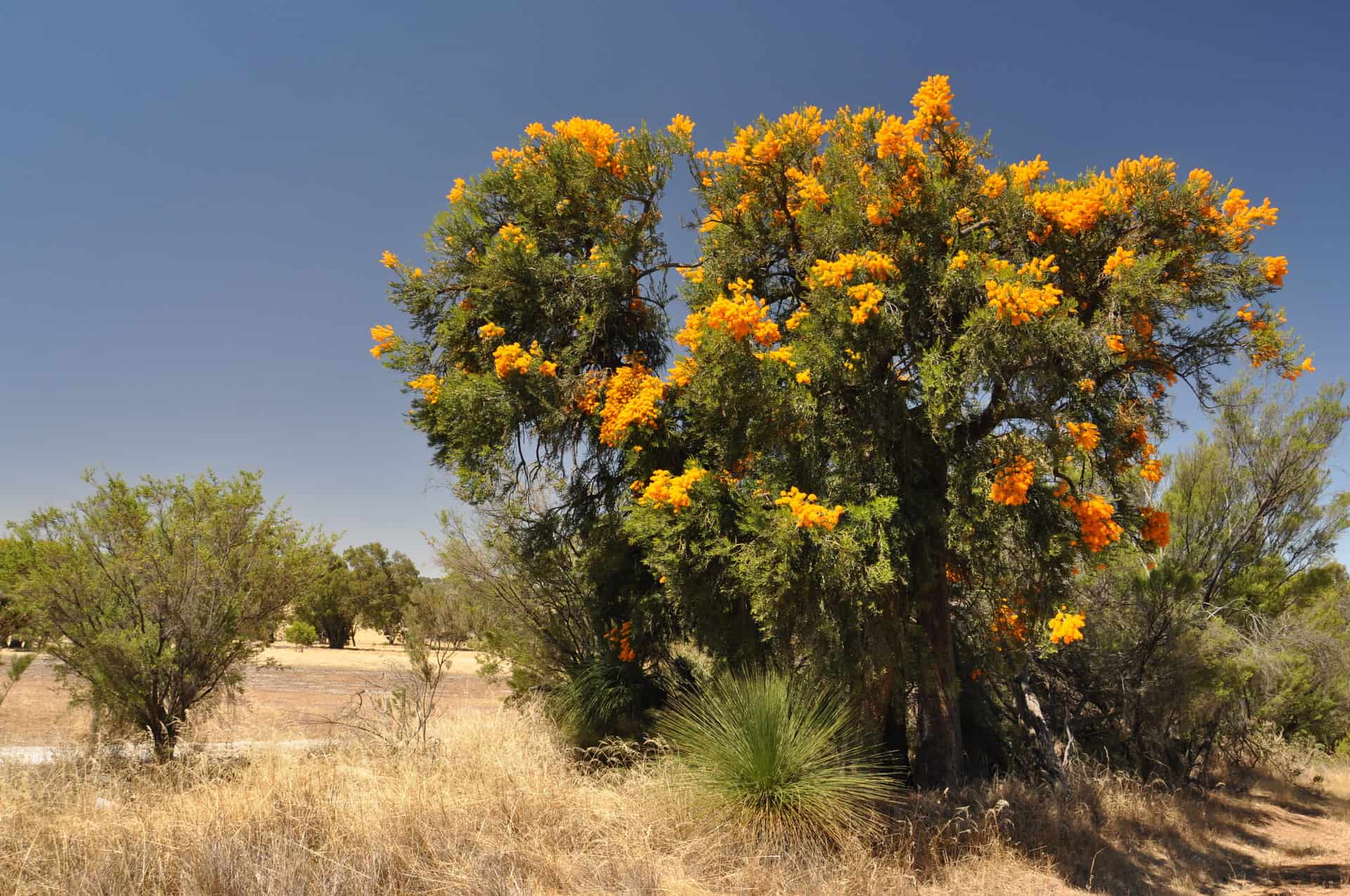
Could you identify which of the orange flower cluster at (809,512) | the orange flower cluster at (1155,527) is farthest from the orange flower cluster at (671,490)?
the orange flower cluster at (1155,527)

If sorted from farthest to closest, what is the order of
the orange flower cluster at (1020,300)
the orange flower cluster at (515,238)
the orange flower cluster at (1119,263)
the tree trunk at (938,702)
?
the orange flower cluster at (515,238)
the tree trunk at (938,702)
the orange flower cluster at (1119,263)
the orange flower cluster at (1020,300)

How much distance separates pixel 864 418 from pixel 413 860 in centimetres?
557

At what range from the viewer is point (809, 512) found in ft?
20.4

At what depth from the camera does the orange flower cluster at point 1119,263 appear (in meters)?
6.68

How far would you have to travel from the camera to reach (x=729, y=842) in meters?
5.59

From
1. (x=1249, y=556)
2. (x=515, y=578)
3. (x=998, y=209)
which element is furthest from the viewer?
(x=1249, y=556)

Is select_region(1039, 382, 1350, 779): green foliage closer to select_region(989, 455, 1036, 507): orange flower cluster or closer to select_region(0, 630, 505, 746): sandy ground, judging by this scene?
select_region(989, 455, 1036, 507): orange flower cluster

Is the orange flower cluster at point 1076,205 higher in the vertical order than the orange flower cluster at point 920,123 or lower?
lower

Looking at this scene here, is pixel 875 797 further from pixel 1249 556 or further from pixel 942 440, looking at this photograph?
pixel 1249 556

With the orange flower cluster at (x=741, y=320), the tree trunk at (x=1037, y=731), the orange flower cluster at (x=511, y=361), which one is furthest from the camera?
the tree trunk at (x=1037, y=731)

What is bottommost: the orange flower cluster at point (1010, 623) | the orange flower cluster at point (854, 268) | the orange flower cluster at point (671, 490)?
the orange flower cluster at point (1010, 623)

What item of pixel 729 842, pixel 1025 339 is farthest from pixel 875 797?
pixel 1025 339

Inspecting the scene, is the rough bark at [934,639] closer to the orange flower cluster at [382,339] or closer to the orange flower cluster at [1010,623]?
the orange flower cluster at [1010,623]

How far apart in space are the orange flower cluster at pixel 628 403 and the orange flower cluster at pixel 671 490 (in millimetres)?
850
